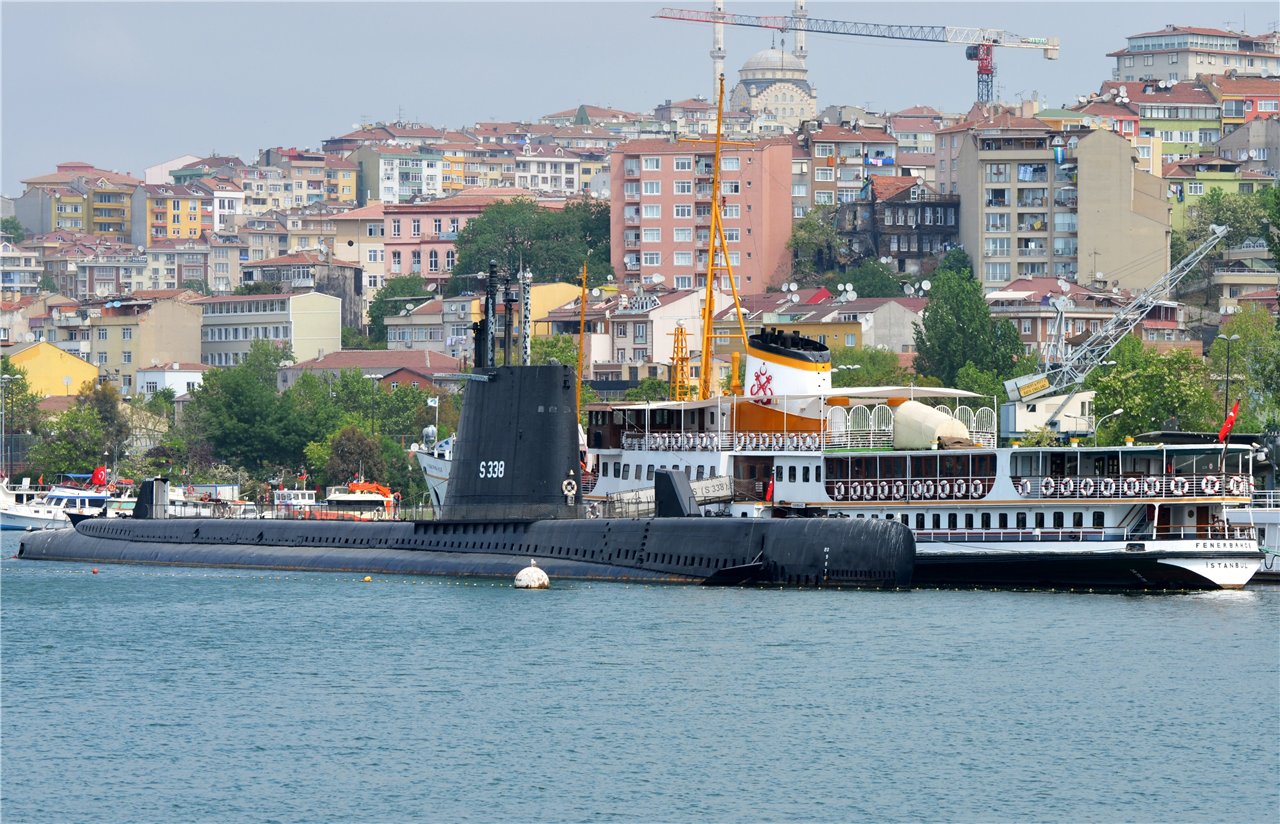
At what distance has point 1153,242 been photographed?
11219cm

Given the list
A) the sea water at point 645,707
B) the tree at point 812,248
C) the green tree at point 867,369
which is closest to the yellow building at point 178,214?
the tree at point 812,248

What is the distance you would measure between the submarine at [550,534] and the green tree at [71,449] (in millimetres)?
46051

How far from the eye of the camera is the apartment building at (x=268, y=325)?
428ft

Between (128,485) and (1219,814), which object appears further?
(128,485)

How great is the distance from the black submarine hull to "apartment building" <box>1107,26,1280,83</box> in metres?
122

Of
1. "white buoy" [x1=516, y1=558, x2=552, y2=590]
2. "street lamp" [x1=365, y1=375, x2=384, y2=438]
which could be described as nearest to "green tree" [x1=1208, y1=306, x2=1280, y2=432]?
"white buoy" [x1=516, y1=558, x2=552, y2=590]

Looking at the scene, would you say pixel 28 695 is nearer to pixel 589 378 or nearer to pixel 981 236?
pixel 589 378

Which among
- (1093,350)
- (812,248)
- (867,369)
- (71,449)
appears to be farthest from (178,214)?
(1093,350)

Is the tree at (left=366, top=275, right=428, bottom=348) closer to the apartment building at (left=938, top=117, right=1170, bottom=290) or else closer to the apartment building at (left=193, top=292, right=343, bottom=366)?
the apartment building at (left=193, top=292, right=343, bottom=366)

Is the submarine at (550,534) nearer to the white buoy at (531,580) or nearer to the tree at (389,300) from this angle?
the white buoy at (531,580)

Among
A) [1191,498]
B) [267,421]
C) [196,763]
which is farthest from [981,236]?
[196,763]

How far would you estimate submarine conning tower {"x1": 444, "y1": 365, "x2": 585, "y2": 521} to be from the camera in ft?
161

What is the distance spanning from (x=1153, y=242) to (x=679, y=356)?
193ft

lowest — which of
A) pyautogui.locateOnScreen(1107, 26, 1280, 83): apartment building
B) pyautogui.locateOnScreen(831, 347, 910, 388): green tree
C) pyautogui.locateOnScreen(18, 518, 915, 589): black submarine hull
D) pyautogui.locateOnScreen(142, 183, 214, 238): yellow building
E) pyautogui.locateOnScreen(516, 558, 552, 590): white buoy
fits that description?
pyautogui.locateOnScreen(516, 558, 552, 590): white buoy
